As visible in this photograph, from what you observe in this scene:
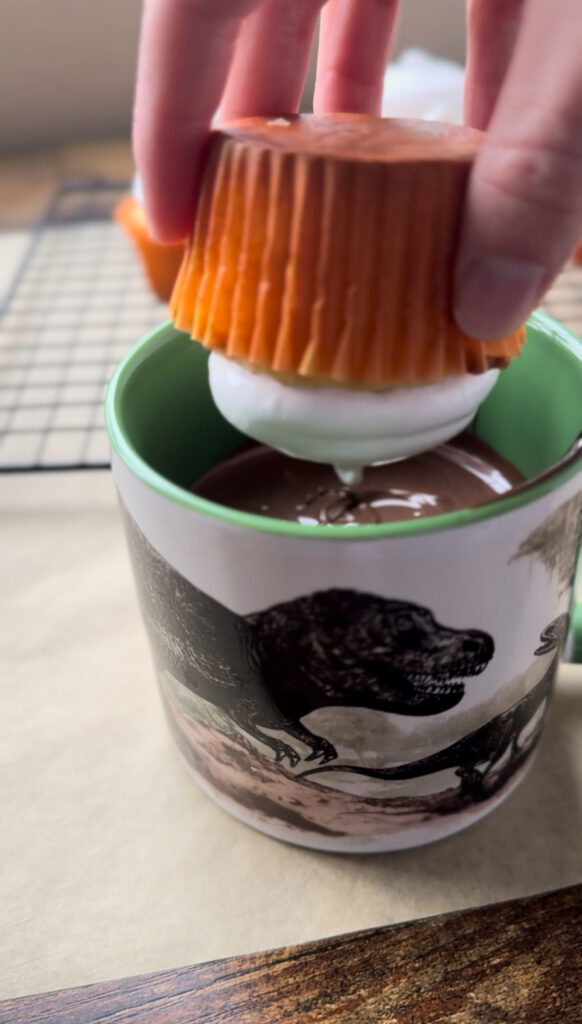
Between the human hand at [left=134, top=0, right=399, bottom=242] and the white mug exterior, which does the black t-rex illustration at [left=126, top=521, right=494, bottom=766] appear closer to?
the white mug exterior

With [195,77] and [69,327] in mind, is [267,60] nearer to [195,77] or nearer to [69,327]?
[195,77]

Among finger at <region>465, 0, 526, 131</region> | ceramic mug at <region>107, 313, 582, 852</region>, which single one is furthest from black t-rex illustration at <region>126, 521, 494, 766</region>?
finger at <region>465, 0, 526, 131</region>

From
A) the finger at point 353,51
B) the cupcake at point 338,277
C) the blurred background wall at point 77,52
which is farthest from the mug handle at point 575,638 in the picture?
the blurred background wall at point 77,52

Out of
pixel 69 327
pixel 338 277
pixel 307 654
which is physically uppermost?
pixel 338 277

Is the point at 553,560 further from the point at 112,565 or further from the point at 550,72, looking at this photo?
the point at 112,565

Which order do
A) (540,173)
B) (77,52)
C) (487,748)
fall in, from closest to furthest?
(540,173), (487,748), (77,52)

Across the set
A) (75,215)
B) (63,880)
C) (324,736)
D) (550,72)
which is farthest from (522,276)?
(75,215)

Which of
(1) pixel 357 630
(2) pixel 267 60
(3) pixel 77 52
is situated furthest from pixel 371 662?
(3) pixel 77 52

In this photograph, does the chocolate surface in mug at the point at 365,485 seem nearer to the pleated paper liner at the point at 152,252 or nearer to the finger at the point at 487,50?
the finger at the point at 487,50
